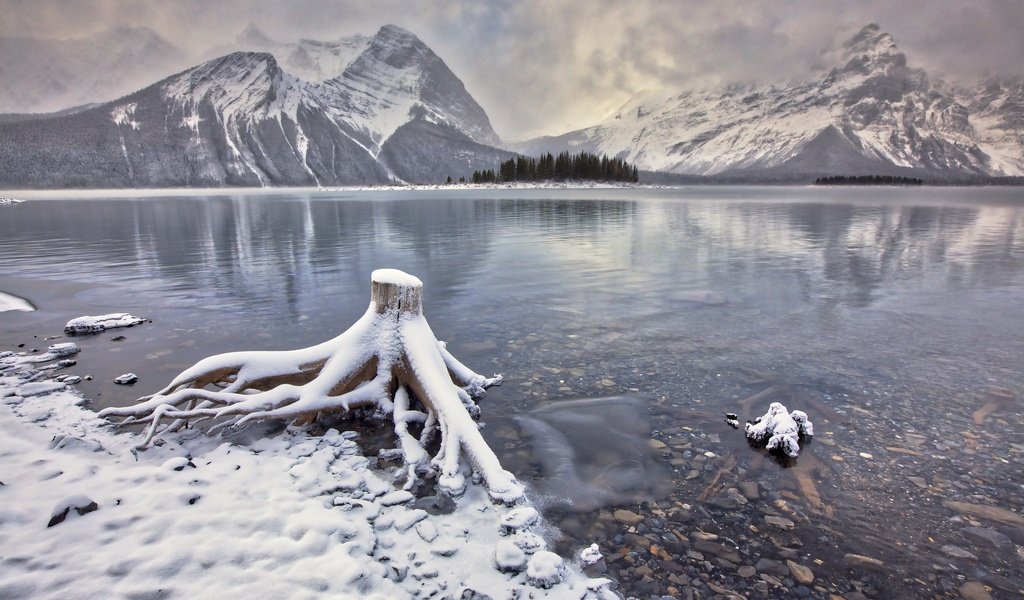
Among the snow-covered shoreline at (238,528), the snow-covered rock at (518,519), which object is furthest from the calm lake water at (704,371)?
the snow-covered shoreline at (238,528)

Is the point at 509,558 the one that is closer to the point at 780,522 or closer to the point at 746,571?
the point at 746,571

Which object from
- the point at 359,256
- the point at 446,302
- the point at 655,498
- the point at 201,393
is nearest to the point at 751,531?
the point at 655,498

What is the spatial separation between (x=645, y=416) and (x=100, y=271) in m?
27.7

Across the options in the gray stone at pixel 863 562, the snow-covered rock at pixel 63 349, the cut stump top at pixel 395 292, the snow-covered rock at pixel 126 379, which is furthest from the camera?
the snow-covered rock at pixel 63 349

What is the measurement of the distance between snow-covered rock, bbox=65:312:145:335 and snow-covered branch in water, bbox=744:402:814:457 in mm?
16584

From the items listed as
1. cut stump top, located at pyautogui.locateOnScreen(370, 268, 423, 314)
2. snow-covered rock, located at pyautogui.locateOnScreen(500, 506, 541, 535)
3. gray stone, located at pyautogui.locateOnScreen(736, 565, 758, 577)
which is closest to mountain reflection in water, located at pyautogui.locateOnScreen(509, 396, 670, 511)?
snow-covered rock, located at pyautogui.locateOnScreen(500, 506, 541, 535)

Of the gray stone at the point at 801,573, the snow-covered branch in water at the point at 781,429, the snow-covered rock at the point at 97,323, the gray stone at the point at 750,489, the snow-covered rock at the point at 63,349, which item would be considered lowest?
the gray stone at the point at 801,573

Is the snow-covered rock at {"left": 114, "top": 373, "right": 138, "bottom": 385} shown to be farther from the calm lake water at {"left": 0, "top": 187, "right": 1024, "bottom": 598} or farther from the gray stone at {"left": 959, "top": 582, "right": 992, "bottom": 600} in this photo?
the gray stone at {"left": 959, "top": 582, "right": 992, "bottom": 600}

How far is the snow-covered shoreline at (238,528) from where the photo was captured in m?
4.65

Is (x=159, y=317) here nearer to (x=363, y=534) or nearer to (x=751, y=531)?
(x=363, y=534)

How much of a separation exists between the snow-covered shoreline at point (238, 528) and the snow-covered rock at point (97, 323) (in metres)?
7.38

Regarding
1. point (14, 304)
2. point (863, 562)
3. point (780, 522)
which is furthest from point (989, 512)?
point (14, 304)

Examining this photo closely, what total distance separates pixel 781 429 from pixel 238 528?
7758 mm

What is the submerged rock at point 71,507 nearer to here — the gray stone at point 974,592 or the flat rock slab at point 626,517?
the flat rock slab at point 626,517
